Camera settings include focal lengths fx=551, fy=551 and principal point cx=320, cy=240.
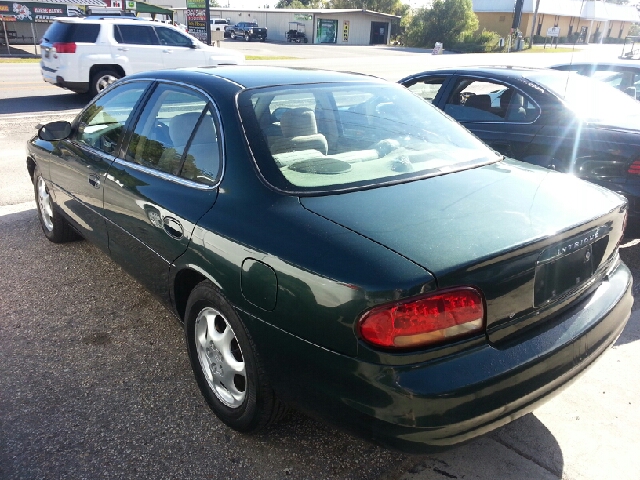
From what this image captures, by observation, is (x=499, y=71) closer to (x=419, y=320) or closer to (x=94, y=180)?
(x=94, y=180)

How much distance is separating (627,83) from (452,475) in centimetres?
745

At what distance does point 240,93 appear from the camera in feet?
9.23

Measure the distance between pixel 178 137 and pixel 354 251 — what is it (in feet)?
4.78

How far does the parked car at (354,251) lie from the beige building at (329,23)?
59227 mm

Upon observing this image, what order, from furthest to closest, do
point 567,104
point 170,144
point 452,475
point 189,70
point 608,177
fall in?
point 567,104 → point 608,177 → point 189,70 → point 170,144 → point 452,475

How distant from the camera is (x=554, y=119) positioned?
5.05m

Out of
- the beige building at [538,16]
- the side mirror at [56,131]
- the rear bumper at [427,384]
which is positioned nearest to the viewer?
the rear bumper at [427,384]

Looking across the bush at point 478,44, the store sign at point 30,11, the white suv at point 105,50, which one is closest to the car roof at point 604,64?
the white suv at point 105,50

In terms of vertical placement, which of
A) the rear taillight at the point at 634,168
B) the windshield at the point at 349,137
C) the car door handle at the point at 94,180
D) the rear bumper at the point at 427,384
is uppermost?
the windshield at the point at 349,137

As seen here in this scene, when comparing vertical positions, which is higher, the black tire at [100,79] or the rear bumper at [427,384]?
the rear bumper at [427,384]

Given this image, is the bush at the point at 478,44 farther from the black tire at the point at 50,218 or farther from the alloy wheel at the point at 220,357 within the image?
the alloy wheel at the point at 220,357

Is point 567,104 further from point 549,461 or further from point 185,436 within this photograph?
point 185,436

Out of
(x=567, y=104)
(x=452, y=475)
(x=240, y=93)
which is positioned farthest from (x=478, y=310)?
(x=567, y=104)

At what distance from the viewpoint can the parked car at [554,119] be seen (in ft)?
15.0
